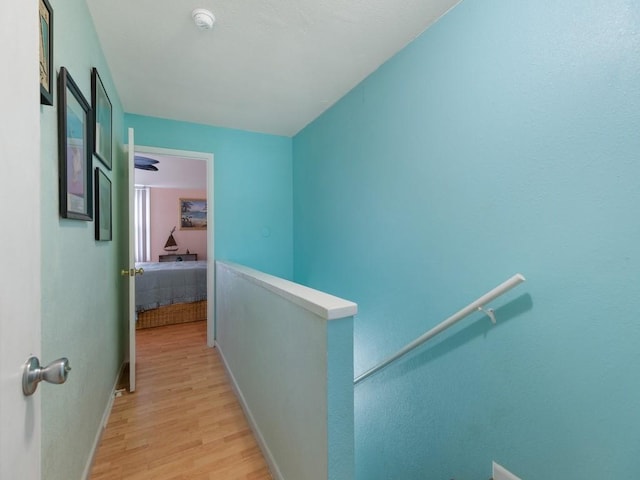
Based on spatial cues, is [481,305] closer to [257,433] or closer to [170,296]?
[257,433]

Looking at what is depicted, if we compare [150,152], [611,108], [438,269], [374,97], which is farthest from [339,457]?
[150,152]

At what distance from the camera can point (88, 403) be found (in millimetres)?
1381

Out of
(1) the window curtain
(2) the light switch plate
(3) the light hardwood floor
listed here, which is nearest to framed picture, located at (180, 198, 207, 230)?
(1) the window curtain

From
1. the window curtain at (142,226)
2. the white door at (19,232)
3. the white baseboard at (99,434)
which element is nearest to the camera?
the white door at (19,232)

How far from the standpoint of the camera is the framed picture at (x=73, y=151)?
1021 millimetres

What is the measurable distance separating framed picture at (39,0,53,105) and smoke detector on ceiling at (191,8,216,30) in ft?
2.39

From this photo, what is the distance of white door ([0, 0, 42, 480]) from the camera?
462 mm

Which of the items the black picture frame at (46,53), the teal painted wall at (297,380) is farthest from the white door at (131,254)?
the black picture frame at (46,53)

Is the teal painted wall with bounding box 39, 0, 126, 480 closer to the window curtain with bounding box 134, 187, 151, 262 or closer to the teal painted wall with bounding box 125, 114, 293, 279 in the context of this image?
the teal painted wall with bounding box 125, 114, 293, 279

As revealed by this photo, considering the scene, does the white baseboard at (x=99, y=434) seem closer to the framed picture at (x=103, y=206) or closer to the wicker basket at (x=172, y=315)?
the framed picture at (x=103, y=206)

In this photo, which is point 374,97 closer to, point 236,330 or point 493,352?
point 493,352

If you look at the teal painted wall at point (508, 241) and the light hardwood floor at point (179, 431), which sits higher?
the teal painted wall at point (508, 241)

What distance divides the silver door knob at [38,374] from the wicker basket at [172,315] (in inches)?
139

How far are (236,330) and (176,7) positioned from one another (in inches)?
79.6
